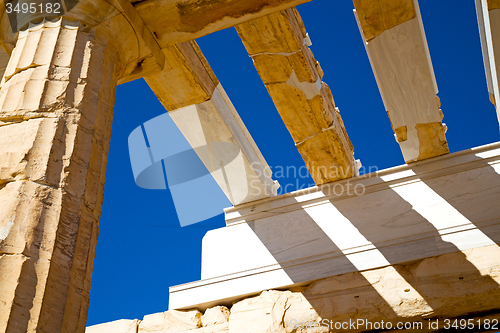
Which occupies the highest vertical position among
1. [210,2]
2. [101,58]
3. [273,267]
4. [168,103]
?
[168,103]

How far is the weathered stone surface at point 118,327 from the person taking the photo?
258 inches

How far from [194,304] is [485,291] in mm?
3800

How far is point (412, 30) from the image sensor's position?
16.3ft

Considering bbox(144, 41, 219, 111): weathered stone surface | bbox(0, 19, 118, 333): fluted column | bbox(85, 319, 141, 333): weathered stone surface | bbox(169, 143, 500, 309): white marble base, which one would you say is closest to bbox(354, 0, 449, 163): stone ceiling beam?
bbox(169, 143, 500, 309): white marble base

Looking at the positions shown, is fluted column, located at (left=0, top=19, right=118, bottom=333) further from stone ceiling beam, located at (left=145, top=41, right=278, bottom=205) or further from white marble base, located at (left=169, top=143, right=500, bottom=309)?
white marble base, located at (left=169, top=143, right=500, bottom=309)

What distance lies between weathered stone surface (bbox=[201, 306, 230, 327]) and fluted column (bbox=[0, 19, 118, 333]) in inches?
155

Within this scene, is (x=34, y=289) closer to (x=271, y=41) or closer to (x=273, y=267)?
(x=271, y=41)

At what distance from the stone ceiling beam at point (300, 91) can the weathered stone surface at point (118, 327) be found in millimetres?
3464

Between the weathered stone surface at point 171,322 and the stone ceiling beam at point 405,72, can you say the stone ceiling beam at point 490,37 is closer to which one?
the stone ceiling beam at point 405,72

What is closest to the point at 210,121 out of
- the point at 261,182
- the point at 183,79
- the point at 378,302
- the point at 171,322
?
the point at 183,79

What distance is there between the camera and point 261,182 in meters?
7.03

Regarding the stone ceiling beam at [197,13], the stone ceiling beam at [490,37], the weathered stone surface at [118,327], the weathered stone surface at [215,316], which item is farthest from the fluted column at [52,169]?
the weathered stone surface at [118,327]

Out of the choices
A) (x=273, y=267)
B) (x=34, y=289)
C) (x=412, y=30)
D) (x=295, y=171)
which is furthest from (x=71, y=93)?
(x=295, y=171)

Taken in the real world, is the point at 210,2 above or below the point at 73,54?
above
